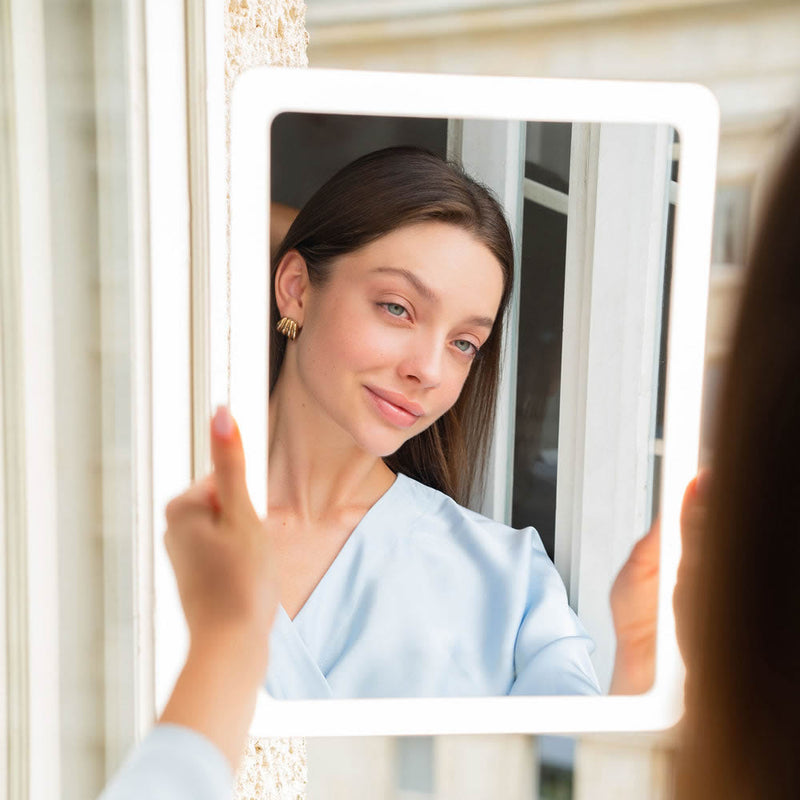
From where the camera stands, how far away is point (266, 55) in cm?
59

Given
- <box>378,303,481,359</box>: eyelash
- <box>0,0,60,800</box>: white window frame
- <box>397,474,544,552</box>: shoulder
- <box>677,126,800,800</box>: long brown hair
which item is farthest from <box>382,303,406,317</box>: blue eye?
<box>677,126,800,800</box>: long brown hair

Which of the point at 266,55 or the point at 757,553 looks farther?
the point at 266,55

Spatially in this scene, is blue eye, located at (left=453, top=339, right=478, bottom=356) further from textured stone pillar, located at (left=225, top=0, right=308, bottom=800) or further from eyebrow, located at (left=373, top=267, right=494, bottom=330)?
textured stone pillar, located at (left=225, top=0, right=308, bottom=800)

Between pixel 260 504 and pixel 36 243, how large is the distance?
0.23 metres

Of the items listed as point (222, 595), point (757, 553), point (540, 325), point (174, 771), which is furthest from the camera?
point (540, 325)

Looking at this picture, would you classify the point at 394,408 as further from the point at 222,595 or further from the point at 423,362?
the point at 222,595

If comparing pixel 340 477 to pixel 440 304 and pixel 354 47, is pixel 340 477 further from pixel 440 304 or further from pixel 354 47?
pixel 354 47

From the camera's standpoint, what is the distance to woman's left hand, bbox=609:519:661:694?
582 millimetres

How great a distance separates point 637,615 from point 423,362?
0.26 metres

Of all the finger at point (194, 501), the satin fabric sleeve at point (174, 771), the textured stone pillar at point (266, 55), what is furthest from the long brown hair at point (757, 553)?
the textured stone pillar at point (266, 55)

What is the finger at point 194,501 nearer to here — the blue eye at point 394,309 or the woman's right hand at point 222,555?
the woman's right hand at point 222,555

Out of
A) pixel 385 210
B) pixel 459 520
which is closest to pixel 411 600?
pixel 459 520

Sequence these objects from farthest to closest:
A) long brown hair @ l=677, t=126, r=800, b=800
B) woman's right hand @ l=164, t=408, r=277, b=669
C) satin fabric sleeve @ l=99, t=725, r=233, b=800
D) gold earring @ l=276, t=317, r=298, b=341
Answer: gold earring @ l=276, t=317, r=298, b=341
woman's right hand @ l=164, t=408, r=277, b=669
satin fabric sleeve @ l=99, t=725, r=233, b=800
long brown hair @ l=677, t=126, r=800, b=800

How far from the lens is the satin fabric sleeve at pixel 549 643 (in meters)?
0.58
